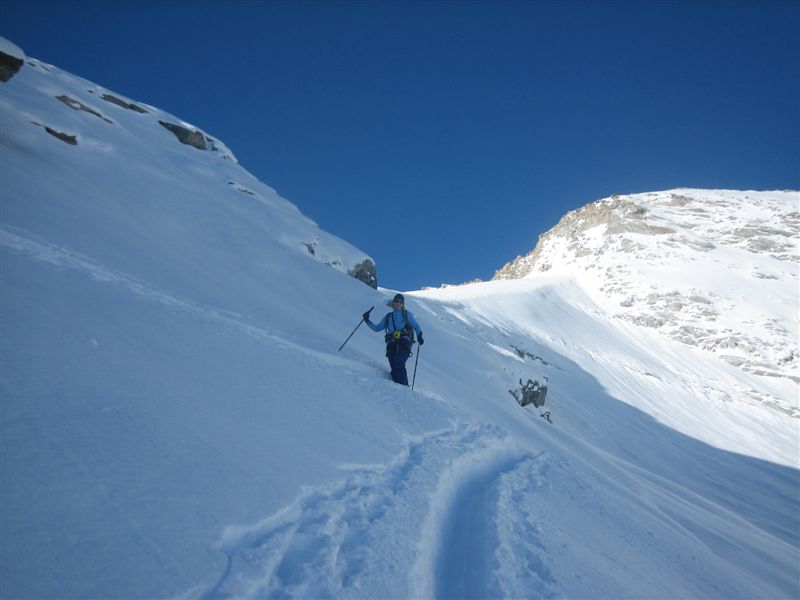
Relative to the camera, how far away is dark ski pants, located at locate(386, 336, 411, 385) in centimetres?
674

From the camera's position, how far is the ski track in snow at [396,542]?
2.19 metres

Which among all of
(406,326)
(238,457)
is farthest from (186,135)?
(238,457)

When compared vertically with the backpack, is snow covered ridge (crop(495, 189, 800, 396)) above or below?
above

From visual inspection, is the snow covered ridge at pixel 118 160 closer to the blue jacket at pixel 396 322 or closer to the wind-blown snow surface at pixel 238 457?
the wind-blown snow surface at pixel 238 457

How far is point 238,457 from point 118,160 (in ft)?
40.7

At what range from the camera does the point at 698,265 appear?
47969 mm

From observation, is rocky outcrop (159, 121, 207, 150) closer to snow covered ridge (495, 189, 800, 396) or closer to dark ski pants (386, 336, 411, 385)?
dark ski pants (386, 336, 411, 385)

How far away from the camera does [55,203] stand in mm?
6961

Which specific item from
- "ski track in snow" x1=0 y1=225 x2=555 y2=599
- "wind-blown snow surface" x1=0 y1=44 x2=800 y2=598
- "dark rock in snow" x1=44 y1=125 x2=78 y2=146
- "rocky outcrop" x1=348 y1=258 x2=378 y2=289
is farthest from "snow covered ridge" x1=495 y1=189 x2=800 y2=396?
"dark rock in snow" x1=44 y1=125 x2=78 y2=146

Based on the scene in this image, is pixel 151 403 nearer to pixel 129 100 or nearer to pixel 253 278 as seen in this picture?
pixel 253 278

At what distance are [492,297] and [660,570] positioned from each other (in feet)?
100

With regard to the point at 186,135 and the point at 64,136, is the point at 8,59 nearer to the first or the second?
the point at 64,136

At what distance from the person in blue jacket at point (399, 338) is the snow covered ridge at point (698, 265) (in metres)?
41.6

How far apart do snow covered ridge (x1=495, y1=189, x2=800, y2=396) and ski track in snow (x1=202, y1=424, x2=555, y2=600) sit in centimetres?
4379
